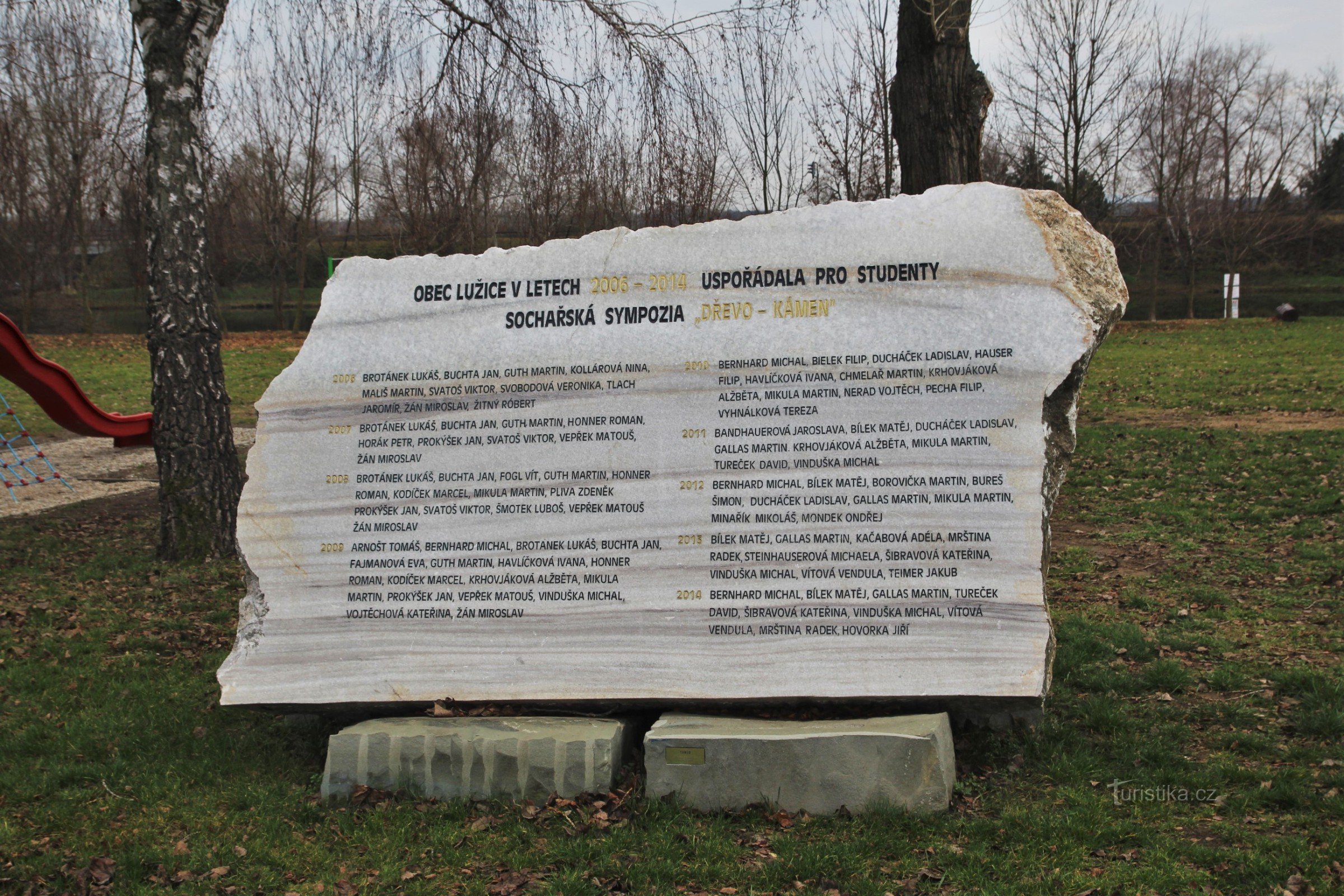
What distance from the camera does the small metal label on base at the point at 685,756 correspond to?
166 inches

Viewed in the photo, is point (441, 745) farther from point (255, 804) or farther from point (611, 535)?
point (611, 535)

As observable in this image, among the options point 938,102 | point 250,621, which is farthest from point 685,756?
point 938,102

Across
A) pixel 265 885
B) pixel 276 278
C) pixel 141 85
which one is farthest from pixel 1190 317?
pixel 265 885

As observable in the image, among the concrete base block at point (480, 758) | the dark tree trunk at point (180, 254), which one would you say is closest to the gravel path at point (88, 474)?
the dark tree trunk at point (180, 254)

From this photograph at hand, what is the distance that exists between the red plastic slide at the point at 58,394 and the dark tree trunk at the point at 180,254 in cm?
300

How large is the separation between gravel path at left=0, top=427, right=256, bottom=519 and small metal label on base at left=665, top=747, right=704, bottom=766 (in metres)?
8.95

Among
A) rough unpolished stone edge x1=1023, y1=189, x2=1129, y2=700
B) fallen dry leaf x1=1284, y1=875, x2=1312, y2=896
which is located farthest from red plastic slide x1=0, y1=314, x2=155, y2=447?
fallen dry leaf x1=1284, y1=875, x2=1312, y2=896

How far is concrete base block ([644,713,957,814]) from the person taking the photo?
409 cm

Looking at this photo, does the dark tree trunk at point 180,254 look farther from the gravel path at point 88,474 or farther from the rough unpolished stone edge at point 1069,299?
the rough unpolished stone edge at point 1069,299

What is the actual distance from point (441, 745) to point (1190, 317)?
118 ft

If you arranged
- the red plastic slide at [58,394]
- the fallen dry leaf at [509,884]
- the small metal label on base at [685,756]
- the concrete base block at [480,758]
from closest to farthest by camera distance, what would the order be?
the fallen dry leaf at [509,884], the small metal label on base at [685,756], the concrete base block at [480,758], the red plastic slide at [58,394]

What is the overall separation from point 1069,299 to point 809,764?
2.18 meters

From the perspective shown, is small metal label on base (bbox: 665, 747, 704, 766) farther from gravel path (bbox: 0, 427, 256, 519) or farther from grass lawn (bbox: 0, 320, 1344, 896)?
gravel path (bbox: 0, 427, 256, 519)

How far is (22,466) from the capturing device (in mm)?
12875
